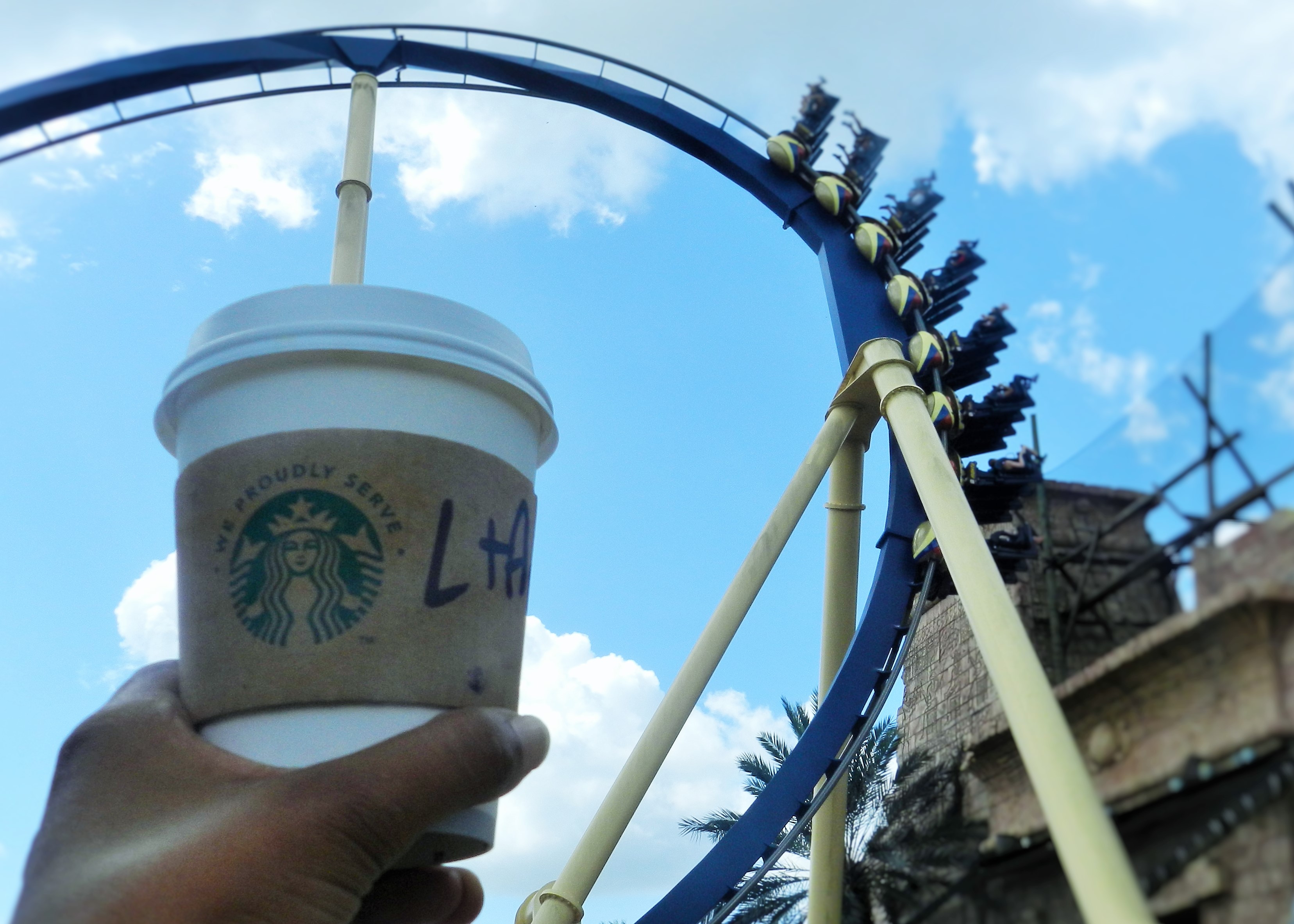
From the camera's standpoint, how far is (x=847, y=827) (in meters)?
6.04

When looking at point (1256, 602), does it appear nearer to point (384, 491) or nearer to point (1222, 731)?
point (1222, 731)

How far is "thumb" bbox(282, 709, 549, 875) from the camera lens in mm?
2594

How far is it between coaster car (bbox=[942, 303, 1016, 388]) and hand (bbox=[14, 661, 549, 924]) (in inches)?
135

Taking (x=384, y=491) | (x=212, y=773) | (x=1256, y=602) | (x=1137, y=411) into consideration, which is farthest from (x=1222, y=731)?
(x=212, y=773)

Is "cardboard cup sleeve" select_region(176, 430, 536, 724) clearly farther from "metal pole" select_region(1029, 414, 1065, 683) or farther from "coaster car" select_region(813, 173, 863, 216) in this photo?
"coaster car" select_region(813, 173, 863, 216)

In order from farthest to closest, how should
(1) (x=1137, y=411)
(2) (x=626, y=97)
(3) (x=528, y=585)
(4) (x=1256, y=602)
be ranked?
(2) (x=626, y=97) < (3) (x=528, y=585) < (1) (x=1137, y=411) < (4) (x=1256, y=602)

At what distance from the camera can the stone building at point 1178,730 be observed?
A: 1.97 meters

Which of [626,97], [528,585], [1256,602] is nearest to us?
[1256,602]

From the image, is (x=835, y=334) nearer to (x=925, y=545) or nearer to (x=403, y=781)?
(x=925, y=545)

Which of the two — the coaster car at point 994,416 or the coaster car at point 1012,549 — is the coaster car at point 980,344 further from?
the coaster car at point 1012,549

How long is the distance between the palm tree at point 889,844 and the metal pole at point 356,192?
2.68m

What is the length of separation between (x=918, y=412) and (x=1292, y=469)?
7.65 ft

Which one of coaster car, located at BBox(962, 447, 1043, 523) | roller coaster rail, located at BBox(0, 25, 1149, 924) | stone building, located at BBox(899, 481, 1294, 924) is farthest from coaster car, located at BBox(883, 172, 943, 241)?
stone building, located at BBox(899, 481, 1294, 924)

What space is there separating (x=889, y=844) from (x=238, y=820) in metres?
3.14
